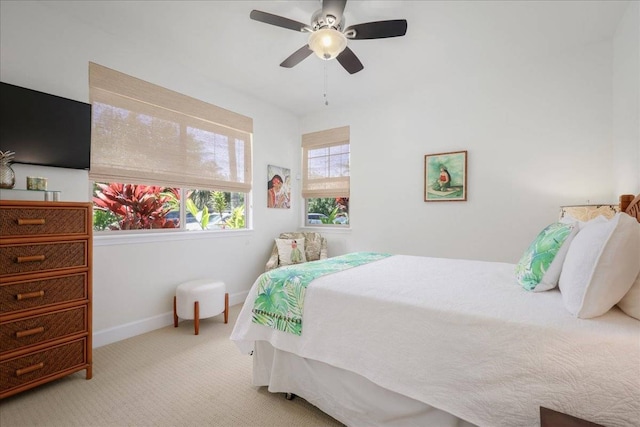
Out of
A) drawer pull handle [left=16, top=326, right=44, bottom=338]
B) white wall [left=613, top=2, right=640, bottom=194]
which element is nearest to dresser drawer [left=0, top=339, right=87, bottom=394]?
drawer pull handle [left=16, top=326, right=44, bottom=338]

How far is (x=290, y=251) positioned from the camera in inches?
157

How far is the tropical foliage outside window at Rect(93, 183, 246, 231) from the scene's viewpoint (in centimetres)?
281

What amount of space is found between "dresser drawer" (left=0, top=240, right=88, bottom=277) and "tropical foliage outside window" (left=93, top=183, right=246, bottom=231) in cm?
85

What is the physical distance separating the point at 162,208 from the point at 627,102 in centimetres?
445

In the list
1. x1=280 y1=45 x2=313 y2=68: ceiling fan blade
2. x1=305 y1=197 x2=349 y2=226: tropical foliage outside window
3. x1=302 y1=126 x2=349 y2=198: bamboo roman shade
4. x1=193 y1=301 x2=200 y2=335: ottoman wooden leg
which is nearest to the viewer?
x1=280 y1=45 x2=313 y2=68: ceiling fan blade

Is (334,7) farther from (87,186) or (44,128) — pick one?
(87,186)

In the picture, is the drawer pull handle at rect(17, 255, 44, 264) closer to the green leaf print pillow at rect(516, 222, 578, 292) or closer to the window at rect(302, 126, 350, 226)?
the green leaf print pillow at rect(516, 222, 578, 292)

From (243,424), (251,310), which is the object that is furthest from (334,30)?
(243,424)

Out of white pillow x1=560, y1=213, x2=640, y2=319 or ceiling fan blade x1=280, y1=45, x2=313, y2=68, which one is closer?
white pillow x1=560, y1=213, x2=640, y2=319

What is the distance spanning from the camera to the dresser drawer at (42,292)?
1.73 meters

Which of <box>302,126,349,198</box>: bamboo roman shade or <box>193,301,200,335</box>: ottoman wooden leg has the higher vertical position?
<box>302,126,349,198</box>: bamboo roman shade

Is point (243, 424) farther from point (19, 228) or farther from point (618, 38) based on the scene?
point (618, 38)

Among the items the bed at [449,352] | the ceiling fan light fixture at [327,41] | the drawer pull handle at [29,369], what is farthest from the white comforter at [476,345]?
the ceiling fan light fixture at [327,41]

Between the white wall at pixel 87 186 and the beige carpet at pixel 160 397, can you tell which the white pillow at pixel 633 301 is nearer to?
the beige carpet at pixel 160 397
